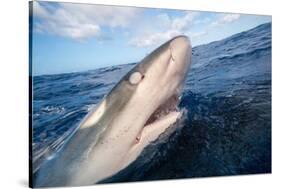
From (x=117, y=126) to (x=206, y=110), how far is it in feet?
3.39

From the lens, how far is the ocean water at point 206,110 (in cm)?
435

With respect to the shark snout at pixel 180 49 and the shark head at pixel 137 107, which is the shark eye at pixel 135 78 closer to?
the shark head at pixel 137 107

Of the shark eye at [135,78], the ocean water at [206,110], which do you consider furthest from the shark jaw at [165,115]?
the shark eye at [135,78]

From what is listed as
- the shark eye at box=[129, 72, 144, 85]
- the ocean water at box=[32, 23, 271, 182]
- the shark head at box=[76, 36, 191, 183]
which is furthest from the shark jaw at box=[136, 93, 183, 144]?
the shark eye at box=[129, 72, 144, 85]

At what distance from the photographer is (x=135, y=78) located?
169 inches

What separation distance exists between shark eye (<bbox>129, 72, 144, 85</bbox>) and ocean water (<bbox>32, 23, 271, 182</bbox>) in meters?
0.16

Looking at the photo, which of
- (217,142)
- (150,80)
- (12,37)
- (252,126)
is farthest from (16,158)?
(252,126)

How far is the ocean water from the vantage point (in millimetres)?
4348

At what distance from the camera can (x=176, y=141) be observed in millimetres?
4785

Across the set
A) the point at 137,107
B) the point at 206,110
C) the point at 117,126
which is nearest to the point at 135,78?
the point at 137,107

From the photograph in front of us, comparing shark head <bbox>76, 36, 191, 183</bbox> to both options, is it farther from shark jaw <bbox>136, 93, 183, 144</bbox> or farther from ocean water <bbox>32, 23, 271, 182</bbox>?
ocean water <bbox>32, 23, 271, 182</bbox>

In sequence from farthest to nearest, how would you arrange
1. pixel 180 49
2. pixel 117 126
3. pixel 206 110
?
pixel 206 110, pixel 180 49, pixel 117 126

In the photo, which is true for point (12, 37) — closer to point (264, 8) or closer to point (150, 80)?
point (150, 80)

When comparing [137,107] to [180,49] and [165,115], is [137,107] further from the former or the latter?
[180,49]
